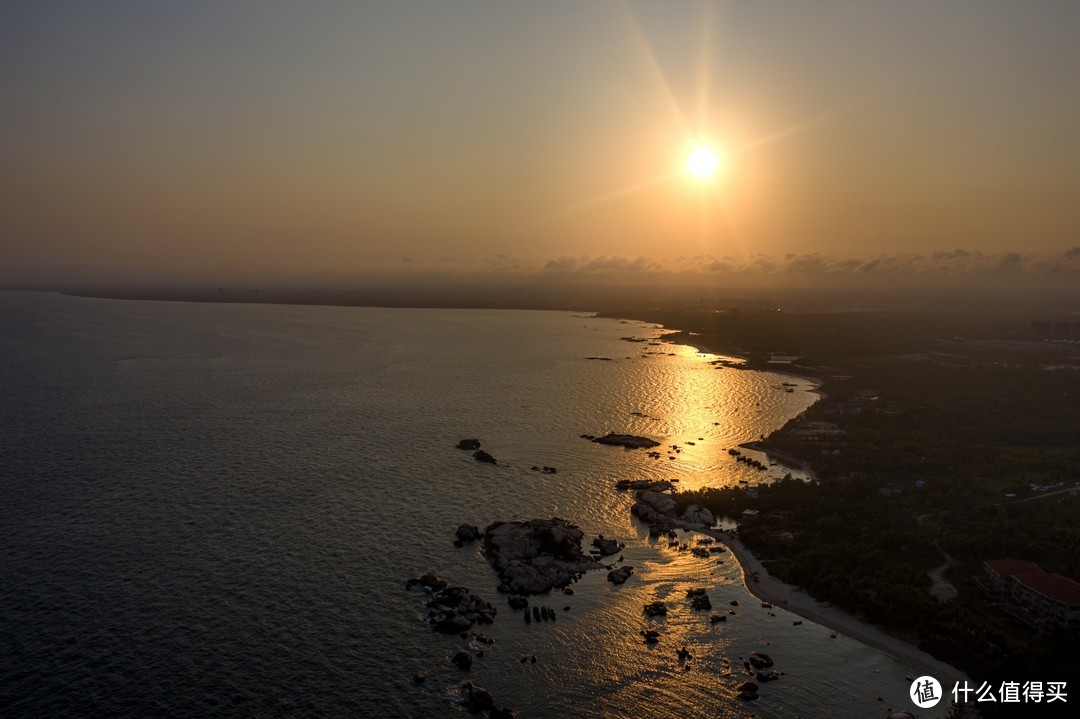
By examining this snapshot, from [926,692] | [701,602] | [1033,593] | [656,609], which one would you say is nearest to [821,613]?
[701,602]

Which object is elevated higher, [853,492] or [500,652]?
[853,492]

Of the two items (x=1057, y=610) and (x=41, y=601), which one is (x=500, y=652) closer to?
(x=41, y=601)

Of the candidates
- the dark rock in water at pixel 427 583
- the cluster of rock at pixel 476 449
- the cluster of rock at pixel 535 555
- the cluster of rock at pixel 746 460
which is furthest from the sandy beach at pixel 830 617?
the cluster of rock at pixel 476 449

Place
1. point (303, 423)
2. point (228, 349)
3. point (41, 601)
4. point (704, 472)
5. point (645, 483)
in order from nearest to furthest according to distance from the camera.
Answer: point (41, 601)
point (645, 483)
point (704, 472)
point (303, 423)
point (228, 349)

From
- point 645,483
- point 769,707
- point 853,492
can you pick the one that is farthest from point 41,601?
point 853,492

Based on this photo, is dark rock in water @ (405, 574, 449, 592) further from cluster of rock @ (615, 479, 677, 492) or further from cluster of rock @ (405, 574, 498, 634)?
cluster of rock @ (615, 479, 677, 492)

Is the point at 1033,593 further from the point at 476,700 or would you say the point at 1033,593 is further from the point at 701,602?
the point at 476,700

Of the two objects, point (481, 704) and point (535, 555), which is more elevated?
point (535, 555)
